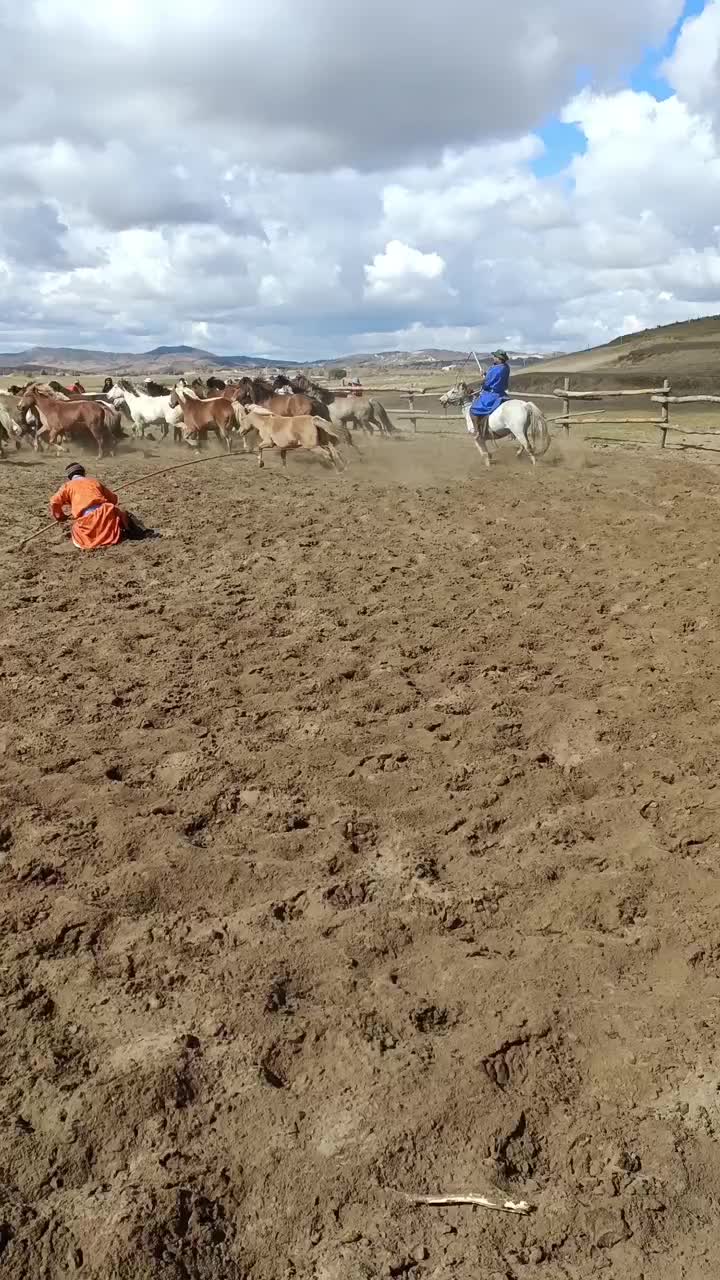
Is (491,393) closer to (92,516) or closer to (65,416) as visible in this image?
(92,516)

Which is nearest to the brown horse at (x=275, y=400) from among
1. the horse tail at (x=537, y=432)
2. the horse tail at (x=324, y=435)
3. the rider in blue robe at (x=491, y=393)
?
the horse tail at (x=324, y=435)

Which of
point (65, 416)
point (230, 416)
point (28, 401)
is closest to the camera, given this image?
point (28, 401)

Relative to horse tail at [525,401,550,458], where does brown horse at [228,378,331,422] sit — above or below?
above

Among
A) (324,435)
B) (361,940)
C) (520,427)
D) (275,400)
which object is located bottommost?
(361,940)

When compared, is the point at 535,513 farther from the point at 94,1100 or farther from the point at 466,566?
the point at 94,1100

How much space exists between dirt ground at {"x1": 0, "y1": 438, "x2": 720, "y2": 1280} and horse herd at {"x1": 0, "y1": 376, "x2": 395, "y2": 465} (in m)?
10.1

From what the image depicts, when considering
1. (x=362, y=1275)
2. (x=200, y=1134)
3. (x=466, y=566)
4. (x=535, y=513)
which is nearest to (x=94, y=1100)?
(x=200, y=1134)

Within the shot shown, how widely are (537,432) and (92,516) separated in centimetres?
905

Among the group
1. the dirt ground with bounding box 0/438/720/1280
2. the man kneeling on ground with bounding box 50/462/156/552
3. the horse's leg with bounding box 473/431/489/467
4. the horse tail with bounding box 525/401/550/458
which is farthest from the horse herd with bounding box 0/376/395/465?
the dirt ground with bounding box 0/438/720/1280

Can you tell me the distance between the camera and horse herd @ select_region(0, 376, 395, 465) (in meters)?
16.2

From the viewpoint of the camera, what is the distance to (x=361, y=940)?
3168mm

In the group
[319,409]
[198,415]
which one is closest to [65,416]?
[198,415]

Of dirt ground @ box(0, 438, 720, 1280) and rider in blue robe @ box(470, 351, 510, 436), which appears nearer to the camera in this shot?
dirt ground @ box(0, 438, 720, 1280)

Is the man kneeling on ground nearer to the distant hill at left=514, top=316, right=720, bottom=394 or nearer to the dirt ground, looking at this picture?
the dirt ground
